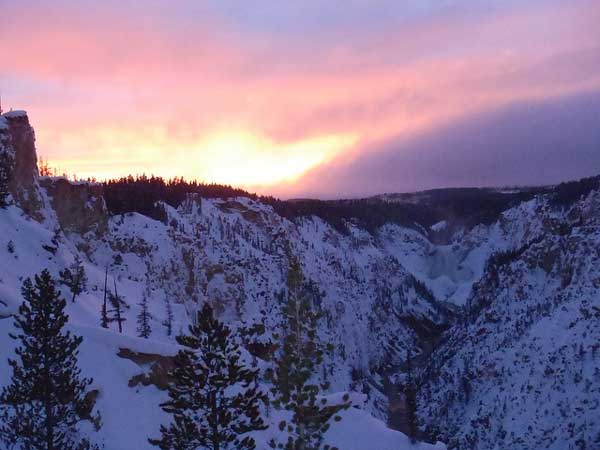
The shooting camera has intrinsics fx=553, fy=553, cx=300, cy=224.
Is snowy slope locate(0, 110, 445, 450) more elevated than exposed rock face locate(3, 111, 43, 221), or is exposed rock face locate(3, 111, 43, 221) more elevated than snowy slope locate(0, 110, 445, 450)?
exposed rock face locate(3, 111, 43, 221)

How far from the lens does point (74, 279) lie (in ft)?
148

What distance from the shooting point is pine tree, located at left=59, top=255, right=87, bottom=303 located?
137ft

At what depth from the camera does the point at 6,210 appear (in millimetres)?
48500

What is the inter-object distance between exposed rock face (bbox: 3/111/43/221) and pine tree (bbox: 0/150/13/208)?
100 cm

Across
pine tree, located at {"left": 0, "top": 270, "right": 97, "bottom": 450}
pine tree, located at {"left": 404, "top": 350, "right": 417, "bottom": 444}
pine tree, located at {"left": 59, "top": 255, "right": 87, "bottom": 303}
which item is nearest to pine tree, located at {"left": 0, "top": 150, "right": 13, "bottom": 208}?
pine tree, located at {"left": 59, "top": 255, "right": 87, "bottom": 303}

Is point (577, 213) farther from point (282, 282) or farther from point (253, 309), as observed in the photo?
point (253, 309)

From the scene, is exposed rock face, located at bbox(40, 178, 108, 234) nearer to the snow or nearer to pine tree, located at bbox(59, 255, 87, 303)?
the snow

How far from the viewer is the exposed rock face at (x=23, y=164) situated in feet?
181

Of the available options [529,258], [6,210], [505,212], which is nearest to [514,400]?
[529,258]

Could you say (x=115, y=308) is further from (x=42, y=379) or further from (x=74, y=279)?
(x=42, y=379)

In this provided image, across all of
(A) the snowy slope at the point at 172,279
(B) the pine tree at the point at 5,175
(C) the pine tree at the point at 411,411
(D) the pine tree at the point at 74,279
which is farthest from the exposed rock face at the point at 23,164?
(C) the pine tree at the point at 411,411

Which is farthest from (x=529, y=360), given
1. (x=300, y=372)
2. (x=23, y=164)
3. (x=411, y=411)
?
(x=23, y=164)

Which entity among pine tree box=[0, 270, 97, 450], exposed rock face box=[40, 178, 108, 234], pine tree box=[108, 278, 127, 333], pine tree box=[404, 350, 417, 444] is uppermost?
exposed rock face box=[40, 178, 108, 234]

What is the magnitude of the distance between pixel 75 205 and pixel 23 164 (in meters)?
9.53
